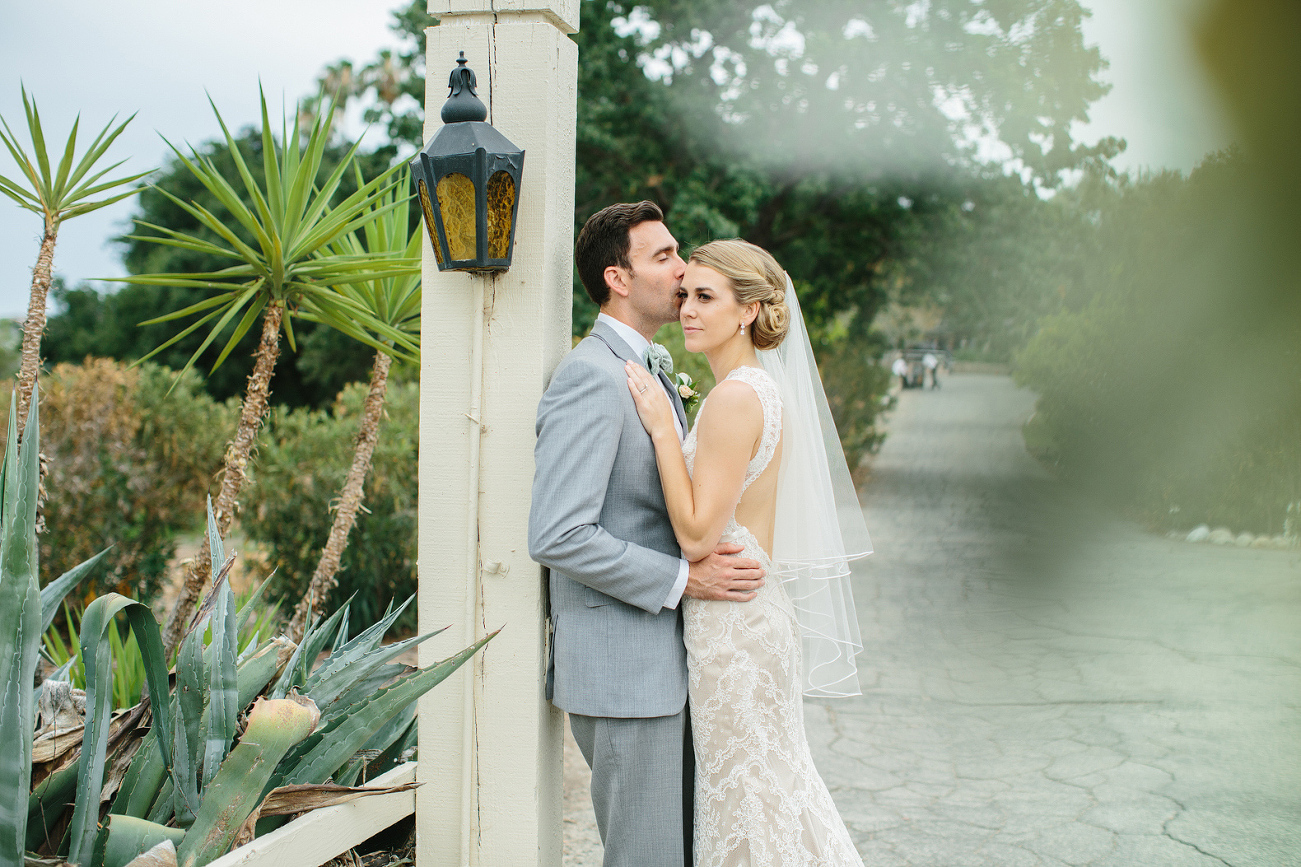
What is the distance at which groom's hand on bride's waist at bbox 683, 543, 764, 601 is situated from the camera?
222cm

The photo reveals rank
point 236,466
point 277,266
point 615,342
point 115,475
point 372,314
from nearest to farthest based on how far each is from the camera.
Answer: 1. point 615,342
2. point 277,266
3. point 236,466
4. point 372,314
5. point 115,475

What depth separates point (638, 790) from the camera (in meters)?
2.17

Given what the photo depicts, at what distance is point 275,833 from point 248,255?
8.08 ft

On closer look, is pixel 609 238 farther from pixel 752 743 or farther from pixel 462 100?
pixel 752 743

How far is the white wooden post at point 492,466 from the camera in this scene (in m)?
2.31

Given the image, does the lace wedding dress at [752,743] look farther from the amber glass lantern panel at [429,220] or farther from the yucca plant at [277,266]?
the yucca plant at [277,266]

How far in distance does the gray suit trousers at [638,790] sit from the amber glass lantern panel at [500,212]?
127cm

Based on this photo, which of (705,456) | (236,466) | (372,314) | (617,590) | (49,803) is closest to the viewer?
(49,803)

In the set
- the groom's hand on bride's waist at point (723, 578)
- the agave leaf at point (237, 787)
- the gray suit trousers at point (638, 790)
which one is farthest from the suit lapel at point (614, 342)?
the agave leaf at point (237, 787)

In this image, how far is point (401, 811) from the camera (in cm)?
239

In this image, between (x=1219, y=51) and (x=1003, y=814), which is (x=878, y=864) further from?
(x=1219, y=51)

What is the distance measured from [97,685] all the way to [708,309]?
1725 mm

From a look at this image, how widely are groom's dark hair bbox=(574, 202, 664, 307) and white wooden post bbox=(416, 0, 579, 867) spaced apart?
0.09 m

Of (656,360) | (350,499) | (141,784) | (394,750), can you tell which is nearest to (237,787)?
(141,784)
